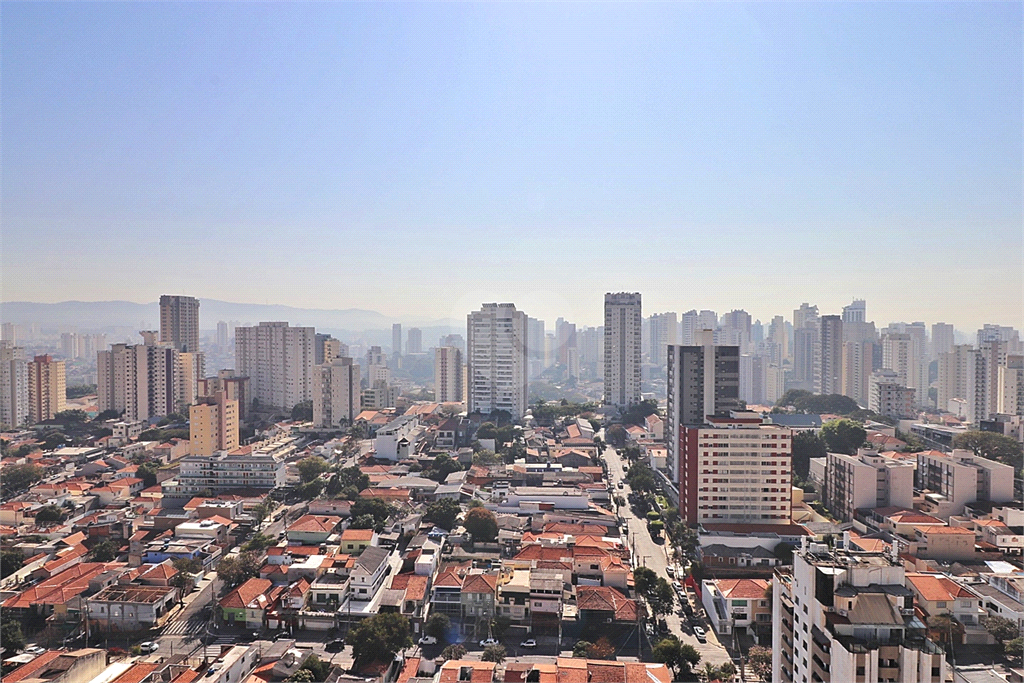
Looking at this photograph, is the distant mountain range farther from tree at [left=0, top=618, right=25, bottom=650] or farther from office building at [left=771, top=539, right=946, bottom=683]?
office building at [left=771, top=539, right=946, bottom=683]

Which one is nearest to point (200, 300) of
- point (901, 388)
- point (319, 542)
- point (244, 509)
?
point (244, 509)

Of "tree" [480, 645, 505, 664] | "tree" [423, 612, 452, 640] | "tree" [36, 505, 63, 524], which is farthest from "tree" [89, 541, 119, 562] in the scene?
"tree" [480, 645, 505, 664]

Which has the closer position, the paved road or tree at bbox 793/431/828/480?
the paved road

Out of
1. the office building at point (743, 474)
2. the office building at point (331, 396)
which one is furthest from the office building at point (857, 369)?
the office building at point (331, 396)

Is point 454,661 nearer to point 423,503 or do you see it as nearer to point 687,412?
point 423,503

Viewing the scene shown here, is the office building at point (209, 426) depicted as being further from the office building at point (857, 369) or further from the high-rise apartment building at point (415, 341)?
the high-rise apartment building at point (415, 341)

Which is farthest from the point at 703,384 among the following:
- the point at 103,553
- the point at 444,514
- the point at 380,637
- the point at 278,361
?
the point at 278,361
